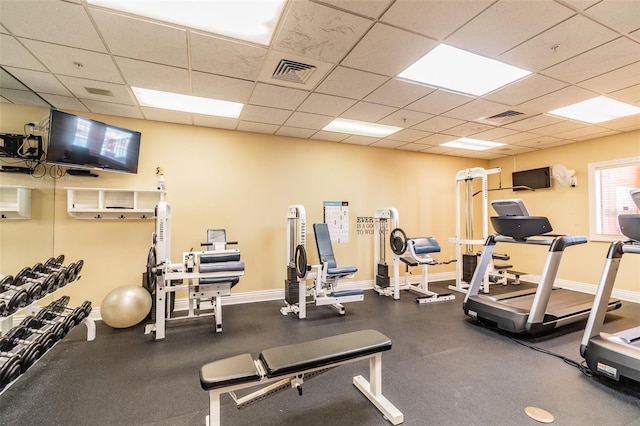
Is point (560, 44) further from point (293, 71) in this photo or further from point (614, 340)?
point (614, 340)

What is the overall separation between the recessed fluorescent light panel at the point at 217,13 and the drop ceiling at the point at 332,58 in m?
0.07

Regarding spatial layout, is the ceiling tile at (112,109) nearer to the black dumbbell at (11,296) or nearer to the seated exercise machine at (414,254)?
the black dumbbell at (11,296)

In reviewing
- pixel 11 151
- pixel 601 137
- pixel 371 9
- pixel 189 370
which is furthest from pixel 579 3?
pixel 11 151

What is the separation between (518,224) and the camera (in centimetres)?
330

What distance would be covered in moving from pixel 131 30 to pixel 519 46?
3159mm

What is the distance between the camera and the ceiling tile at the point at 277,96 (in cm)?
322

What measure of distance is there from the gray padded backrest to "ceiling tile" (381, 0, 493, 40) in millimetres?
3151

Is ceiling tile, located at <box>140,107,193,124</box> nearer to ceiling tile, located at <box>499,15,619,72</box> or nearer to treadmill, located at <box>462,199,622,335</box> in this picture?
ceiling tile, located at <box>499,15,619,72</box>

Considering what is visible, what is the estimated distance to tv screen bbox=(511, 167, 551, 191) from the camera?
18.9ft

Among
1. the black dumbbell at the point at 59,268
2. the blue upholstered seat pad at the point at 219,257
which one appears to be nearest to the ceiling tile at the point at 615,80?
the blue upholstered seat pad at the point at 219,257

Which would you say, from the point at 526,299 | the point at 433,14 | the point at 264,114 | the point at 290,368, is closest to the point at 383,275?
the point at 526,299

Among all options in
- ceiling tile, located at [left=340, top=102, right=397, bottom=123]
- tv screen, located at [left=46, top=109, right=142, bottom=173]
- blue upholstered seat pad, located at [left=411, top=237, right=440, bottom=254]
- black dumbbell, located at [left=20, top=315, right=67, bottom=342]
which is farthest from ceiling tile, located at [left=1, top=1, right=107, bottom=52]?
blue upholstered seat pad, located at [left=411, top=237, right=440, bottom=254]

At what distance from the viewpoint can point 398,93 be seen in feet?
10.9

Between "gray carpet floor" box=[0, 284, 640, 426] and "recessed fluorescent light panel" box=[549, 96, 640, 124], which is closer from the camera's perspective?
"gray carpet floor" box=[0, 284, 640, 426]
